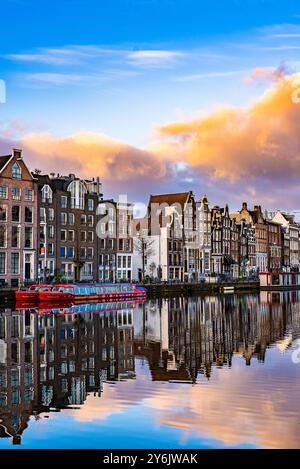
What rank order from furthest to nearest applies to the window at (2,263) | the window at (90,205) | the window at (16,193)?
the window at (90,205) < the window at (16,193) < the window at (2,263)

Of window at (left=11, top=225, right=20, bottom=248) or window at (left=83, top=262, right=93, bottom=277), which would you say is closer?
window at (left=11, top=225, right=20, bottom=248)

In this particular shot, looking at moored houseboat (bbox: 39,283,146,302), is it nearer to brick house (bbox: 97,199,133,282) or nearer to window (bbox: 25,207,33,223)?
window (bbox: 25,207,33,223)

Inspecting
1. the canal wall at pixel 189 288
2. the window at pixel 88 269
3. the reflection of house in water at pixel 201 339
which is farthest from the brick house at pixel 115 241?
the reflection of house in water at pixel 201 339

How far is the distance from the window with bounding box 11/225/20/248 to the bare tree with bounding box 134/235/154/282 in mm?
29478

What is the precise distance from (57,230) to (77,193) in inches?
295

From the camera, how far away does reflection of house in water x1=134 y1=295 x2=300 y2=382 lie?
24825 mm

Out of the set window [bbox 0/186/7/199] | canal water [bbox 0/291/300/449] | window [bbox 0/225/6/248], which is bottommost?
canal water [bbox 0/291/300/449]

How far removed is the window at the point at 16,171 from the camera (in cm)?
8206

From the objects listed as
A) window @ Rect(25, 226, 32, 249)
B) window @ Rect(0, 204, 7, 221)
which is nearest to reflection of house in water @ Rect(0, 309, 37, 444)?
window @ Rect(0, 204, 7, 221)

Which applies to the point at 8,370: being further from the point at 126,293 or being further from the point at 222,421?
the point at 126,293

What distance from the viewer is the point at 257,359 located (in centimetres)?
2633

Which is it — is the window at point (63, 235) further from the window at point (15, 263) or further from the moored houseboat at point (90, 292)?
the moored houseboat at point (90, 292)

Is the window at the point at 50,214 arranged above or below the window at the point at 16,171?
below
